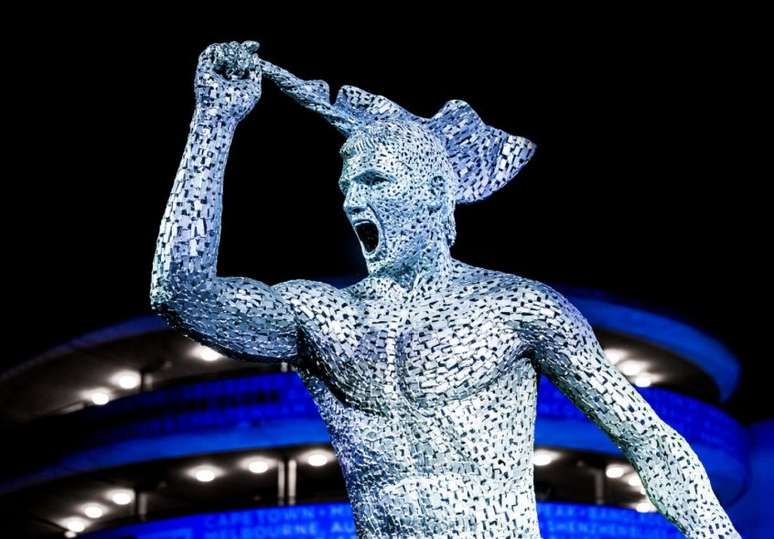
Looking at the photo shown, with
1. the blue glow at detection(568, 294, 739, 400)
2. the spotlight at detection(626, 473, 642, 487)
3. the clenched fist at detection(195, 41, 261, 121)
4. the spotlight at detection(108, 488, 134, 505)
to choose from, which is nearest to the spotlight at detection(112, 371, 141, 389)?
the spotlight at detection(108, 488, 134, 505)

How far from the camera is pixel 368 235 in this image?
9.59ft

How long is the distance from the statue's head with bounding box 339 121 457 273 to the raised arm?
0.84 ft

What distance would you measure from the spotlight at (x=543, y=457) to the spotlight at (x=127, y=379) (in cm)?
683

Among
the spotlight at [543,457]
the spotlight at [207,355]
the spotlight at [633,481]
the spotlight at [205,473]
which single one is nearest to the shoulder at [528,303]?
the spotlight at [543,457]

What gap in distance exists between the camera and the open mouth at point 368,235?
2.91 meters

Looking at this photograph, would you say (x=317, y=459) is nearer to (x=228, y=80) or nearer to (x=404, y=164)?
(x=404, y=164)

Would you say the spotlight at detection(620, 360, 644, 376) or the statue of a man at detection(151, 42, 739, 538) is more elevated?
the spotlight at detection(620, 360, 644, 376)

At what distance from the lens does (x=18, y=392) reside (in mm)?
22750

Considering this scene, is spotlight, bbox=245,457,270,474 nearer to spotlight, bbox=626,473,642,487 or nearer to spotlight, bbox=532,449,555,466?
spotlight, bbox=532,449,555,466

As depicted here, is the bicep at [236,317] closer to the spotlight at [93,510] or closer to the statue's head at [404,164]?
the statue's head at [404,164]

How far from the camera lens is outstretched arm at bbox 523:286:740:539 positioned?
2.75 m

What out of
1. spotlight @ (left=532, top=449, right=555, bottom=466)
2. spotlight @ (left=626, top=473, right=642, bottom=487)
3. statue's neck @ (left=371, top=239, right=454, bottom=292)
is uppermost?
spotlight @ (left=626, top=473, right=642, bottom=487)

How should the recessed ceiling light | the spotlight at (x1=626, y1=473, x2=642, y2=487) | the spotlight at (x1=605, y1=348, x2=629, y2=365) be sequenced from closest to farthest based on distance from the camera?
1. the spotlight at (x1=605, y1=348, x2=629, y2=365)
2. the recessed ceiling light
3. the spotlight at (x1=626, y1=473, x2=642, y2=487)

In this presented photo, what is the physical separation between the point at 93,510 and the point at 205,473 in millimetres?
3254
